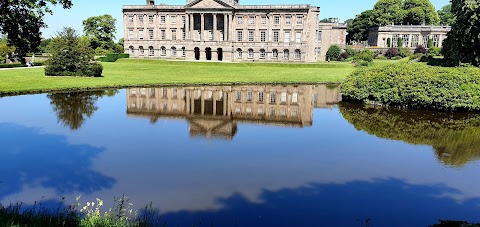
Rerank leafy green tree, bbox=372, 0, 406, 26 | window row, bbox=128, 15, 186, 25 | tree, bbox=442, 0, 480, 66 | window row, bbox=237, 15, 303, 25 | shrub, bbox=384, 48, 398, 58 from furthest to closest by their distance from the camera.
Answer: leafy green tree, bbox=372, 0, 406, 26 → shrub, bbox=384, 48, 398, 58 → window row, bbox=128, 15, 186, 25 → window row, bbox=237, 15, 303, 25 → tree, bbox=442, 0, 480, 66

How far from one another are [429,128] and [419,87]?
611 cm

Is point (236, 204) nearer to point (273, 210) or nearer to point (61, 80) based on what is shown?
point (273, 210)

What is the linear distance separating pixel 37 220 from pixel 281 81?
3154 centimetres

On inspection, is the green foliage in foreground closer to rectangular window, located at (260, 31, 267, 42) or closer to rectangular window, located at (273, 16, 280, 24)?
rectangular window, located at (273, 16, 280, 24)

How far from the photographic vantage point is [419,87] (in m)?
23.3

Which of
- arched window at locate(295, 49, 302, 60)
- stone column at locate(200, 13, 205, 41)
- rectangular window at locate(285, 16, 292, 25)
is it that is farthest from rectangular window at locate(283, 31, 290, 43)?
stone column at locate(200, 13, 205, 41)

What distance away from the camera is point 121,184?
32.9 feet

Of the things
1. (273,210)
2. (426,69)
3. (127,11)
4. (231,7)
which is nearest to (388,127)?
(426,69)

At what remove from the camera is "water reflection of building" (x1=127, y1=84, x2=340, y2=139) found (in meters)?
18.6

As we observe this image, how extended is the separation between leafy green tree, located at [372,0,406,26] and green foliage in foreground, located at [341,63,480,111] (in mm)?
73310

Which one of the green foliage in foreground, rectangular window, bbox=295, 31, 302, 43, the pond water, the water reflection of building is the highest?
rectangular window, bbox=295, 31, 302, 43

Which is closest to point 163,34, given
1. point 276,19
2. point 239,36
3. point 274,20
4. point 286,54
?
point 239,36

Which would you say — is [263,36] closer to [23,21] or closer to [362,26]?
[362,26]

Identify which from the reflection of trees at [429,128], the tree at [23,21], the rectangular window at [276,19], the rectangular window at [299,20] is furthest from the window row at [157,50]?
the tree at [23,21]
